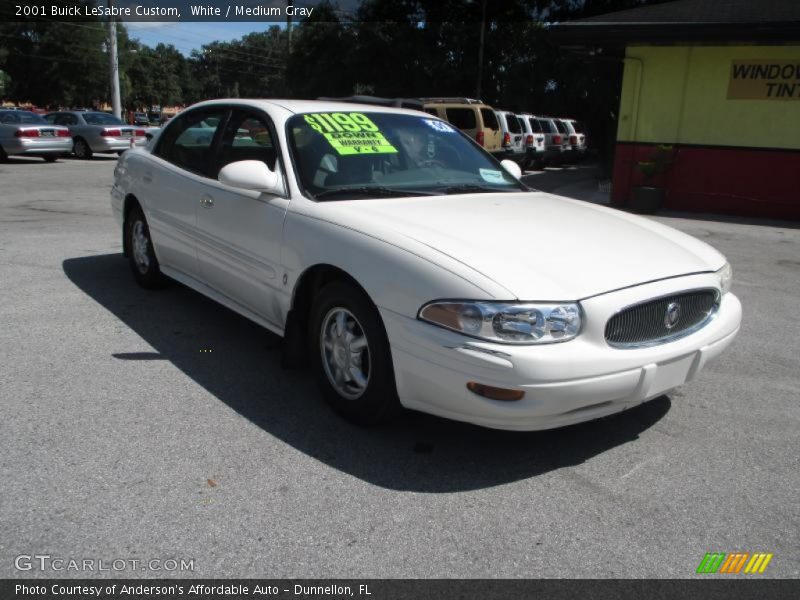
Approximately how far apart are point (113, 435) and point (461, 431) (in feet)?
5.54

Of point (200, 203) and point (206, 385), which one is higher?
point (200, 203)

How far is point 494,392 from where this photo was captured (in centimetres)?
286

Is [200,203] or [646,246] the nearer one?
[646,246]

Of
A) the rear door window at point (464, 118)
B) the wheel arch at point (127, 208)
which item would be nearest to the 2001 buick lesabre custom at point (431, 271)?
the wheel arch at point (127, 208)

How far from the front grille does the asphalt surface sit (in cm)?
59

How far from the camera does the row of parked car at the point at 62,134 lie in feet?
61.1

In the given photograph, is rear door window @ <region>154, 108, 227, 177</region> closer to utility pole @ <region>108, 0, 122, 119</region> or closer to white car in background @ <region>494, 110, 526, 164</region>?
white car in background @ <region>494, 110, 526, 164</region>

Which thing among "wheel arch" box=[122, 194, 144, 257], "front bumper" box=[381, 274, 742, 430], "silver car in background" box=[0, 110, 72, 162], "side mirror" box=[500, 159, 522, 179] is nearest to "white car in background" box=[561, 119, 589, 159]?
"silver car in background" box=[0, 110, 72, 162]

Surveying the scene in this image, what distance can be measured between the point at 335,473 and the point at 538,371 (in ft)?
3.31

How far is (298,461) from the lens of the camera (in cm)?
319

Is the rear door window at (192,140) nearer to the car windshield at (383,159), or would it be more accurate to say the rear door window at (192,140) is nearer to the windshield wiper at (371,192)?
the car windshield at (383,159)

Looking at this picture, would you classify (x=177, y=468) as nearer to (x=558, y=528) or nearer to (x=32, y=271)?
(x=558, y=528)

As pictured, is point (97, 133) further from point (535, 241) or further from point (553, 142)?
point (535, 241)
